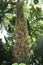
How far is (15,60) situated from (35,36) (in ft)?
7.64

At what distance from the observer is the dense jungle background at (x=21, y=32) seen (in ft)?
35.5

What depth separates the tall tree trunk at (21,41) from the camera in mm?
10773

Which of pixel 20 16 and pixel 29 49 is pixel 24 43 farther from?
pixel 20 16

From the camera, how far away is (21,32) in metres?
10.9

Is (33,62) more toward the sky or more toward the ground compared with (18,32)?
more toward the ground

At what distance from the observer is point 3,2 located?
41.4 feet

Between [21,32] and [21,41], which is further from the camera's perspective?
[21,32]

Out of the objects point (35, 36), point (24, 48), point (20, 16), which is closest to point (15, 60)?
point (24, 48)

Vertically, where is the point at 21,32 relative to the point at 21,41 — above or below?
above

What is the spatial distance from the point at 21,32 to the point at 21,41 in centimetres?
32

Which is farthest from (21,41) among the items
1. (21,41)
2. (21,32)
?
(21,32)

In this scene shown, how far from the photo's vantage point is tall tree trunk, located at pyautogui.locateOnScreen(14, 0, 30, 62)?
35.3 ft

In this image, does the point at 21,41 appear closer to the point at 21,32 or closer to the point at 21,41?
the point at 21,41

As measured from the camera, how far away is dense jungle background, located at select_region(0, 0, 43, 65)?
10812 mm
